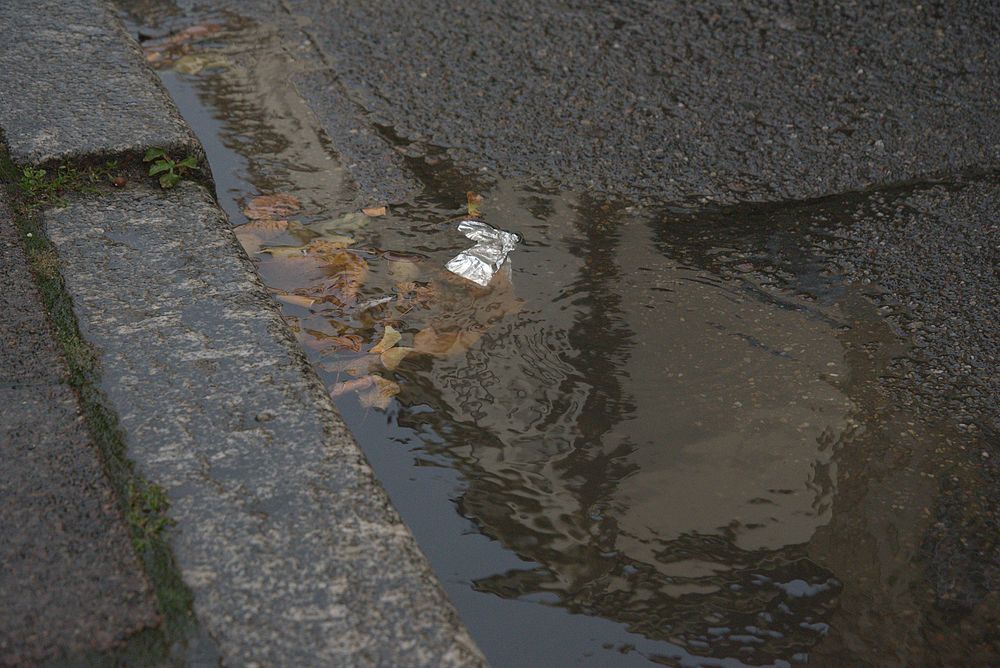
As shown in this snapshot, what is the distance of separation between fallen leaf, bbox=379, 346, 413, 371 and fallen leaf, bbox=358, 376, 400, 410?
0.04 m

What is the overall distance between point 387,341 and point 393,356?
5cm

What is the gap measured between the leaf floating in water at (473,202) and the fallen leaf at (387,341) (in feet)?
1.53

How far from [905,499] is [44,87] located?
220cm

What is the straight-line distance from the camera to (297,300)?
7.26ft

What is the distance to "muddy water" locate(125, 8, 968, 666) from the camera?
158 cm

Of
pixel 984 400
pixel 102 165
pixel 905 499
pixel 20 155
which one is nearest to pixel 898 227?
pixel 984 400

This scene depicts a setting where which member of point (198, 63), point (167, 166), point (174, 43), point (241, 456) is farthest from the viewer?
point (174, 43)

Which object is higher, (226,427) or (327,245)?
(226,427)

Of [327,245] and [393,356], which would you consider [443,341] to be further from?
[327,245]

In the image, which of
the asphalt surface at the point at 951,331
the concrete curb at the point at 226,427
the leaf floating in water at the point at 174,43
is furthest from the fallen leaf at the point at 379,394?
the leaf floating in water at the point at 174,43

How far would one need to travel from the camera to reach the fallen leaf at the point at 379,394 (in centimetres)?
196

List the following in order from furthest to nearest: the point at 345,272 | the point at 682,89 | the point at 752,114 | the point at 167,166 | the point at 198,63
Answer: the point at 198,63 → the point at 682,89 → the point at 752,114 → the point at 345,272 → the point at 167,166

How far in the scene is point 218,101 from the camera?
2959 millimetres

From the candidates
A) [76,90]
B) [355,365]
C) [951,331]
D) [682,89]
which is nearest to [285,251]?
[355,365]
